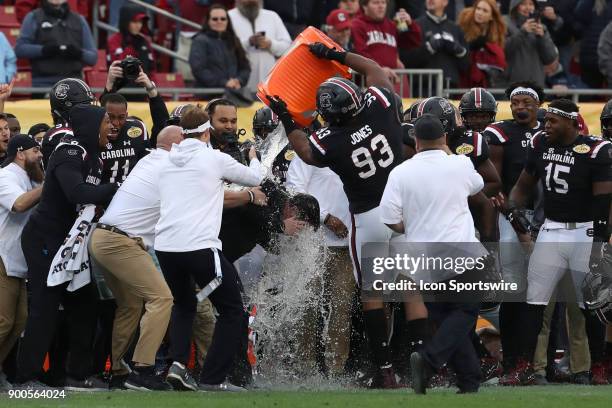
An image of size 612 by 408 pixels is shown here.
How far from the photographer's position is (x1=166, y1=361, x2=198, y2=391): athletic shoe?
9.14 m

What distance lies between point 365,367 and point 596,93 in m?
6.04

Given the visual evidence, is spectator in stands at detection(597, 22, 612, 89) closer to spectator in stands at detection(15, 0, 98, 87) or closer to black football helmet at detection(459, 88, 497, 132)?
black football helmet at detection(459, 88, 497, 132)

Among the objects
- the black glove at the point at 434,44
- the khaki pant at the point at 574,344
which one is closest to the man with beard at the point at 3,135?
the khaki pant at the point at 574,344

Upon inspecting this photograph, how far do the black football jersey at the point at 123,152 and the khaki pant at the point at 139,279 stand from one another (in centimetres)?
89

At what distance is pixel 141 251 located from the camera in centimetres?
972

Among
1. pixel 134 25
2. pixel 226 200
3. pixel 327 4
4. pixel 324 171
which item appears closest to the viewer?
pixel 226 200

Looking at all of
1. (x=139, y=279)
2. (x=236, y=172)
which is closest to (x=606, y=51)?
(x=236, y=172)

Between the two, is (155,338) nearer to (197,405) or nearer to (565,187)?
(197,405)

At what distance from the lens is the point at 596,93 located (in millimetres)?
15078

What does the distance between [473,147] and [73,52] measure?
5.36 meters

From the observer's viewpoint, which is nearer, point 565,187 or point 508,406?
point 508,406

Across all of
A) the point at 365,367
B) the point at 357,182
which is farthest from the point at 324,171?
the point at 365,367

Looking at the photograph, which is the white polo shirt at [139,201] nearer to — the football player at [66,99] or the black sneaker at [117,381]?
the football player at [66,99]

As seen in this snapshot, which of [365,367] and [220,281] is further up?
[220,281]
